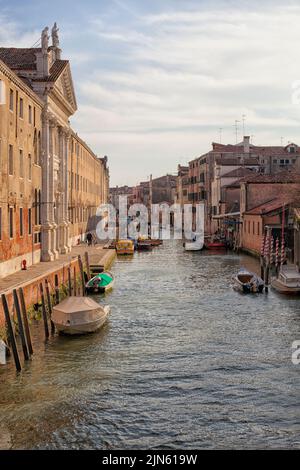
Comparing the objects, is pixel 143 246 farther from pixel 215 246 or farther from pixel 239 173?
pixel 239 173

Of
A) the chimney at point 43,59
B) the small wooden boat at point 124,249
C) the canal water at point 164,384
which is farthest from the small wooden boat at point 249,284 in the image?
the small wooden boat at point 124,249

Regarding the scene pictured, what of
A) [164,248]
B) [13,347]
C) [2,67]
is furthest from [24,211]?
[164,248]

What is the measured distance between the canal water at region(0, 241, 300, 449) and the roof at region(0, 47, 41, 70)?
16178 mm

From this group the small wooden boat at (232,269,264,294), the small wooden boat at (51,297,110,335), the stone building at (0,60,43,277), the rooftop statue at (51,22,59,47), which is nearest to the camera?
the small wooden boat at (51,297,110,335)

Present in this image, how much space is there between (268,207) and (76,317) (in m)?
31.1

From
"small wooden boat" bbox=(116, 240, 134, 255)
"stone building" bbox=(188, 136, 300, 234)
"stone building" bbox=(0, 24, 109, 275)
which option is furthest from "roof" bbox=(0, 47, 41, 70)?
"stone building" bbox=(188, 136, 300, 234)

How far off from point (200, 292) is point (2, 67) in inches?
554

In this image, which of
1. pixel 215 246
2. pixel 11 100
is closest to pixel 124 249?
pixel 215 246

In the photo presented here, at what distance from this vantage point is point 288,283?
2858 cm

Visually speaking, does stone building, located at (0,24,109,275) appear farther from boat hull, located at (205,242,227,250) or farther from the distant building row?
boat hull, located at (205,242,227,250)

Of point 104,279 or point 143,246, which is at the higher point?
point 104,279

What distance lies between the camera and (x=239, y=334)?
20297 millimetres

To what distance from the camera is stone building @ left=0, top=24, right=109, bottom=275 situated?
25594 mm

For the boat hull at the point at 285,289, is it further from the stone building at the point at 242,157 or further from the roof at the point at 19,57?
the stone building at the point at 242,157
